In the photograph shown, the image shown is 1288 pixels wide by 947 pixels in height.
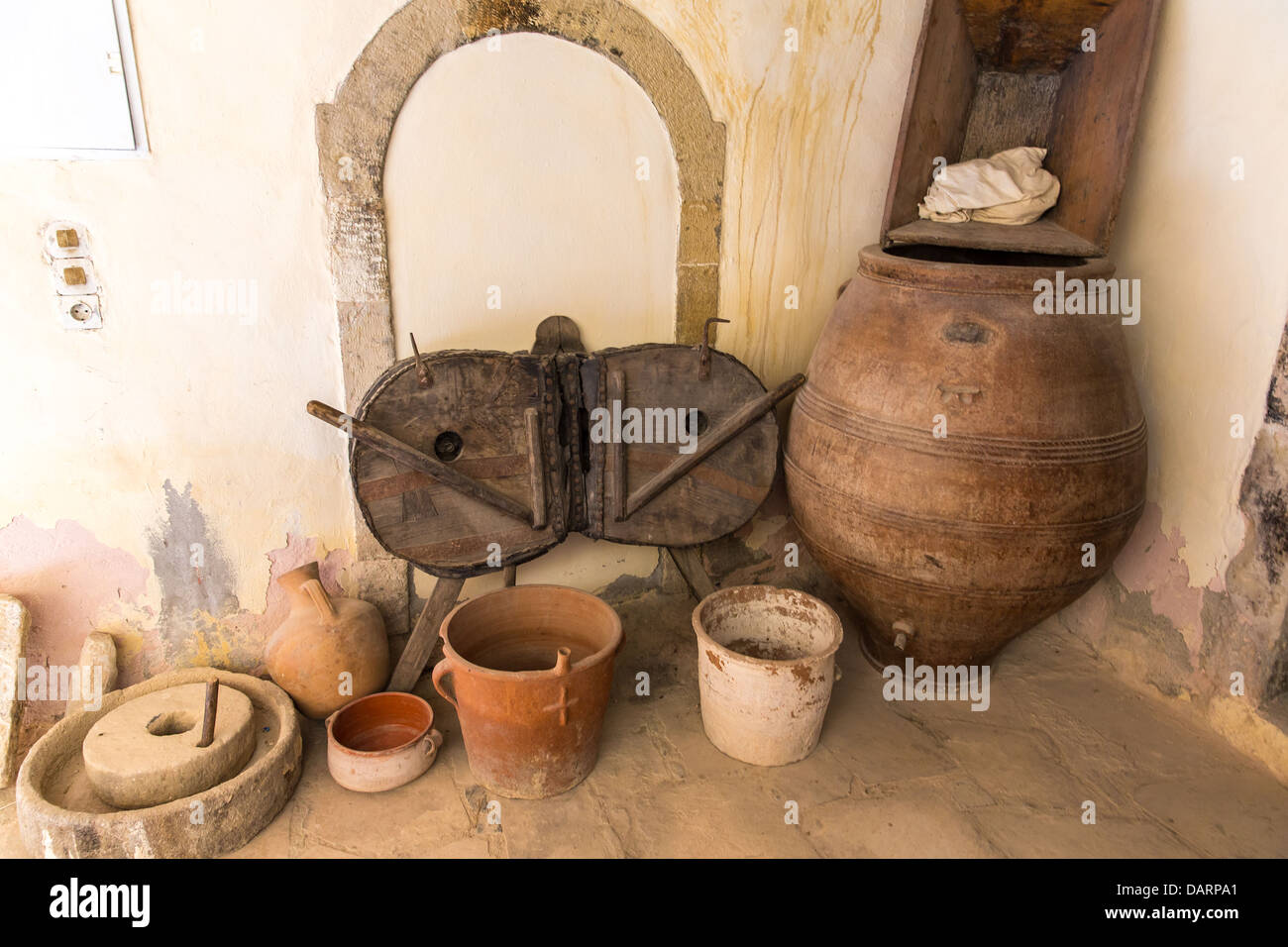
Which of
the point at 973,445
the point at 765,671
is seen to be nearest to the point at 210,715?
the point at 765,671

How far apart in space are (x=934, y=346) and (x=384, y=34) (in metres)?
1.91

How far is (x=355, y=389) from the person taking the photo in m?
2.82

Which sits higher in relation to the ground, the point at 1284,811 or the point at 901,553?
the point at 901,553

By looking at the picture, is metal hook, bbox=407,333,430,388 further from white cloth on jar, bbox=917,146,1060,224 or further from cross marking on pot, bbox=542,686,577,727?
white cloth on jar, bbox=917,146,1060,224

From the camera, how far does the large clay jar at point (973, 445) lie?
8.48 feet

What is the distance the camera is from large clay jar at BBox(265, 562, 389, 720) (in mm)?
2768

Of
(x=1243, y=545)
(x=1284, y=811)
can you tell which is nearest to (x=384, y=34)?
(x=1243, y=545)

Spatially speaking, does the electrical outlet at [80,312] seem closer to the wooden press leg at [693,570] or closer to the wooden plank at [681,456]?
the wooden plank at [681,456]

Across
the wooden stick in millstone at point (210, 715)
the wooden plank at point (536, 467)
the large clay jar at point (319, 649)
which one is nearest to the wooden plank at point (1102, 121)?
the wooden plank at point (536, 467)

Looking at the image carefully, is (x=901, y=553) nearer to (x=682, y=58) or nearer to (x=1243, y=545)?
(x=1243, y=545)

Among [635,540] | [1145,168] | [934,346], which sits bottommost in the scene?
[635,540]

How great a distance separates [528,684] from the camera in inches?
96.2

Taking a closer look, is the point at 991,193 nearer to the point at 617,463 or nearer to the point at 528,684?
the point at 617,463

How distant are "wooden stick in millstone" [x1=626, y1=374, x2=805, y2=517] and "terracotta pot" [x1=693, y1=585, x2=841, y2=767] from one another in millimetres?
416
